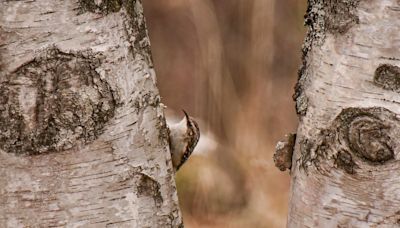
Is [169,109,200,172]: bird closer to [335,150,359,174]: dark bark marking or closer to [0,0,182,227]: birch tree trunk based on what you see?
[0,0,182,227]: birch tree trunk

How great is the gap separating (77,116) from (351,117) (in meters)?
0.38

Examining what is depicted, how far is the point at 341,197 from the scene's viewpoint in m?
1.17

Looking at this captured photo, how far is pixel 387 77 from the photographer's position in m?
1.12

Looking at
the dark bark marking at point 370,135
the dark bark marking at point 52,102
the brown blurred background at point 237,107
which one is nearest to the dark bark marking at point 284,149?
the dark bark marking at point 370,135

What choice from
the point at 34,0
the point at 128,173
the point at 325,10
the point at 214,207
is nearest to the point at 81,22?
the point at 34,0

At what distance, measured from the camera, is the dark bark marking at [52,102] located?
1.16 m

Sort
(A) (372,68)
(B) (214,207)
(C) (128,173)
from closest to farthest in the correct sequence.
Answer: (A) (372,68), (C) (128,173), (B) (214,207)

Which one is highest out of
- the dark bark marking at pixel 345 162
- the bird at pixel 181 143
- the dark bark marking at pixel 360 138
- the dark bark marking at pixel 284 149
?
the dark bark marking at pixel 360 138

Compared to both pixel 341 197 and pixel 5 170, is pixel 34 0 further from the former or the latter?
pixel 341 197

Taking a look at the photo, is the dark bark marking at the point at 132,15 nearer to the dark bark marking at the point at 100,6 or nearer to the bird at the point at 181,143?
the dark bark marking at the point at 100,6

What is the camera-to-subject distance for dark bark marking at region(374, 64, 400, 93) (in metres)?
1.11

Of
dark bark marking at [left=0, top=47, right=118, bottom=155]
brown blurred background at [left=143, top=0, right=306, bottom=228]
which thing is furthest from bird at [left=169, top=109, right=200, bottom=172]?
brown blurred background at [left=143, top=0, right=306, bottom=228]

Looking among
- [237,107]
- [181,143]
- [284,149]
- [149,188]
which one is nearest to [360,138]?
[284,149]

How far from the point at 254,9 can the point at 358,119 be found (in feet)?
13.4
